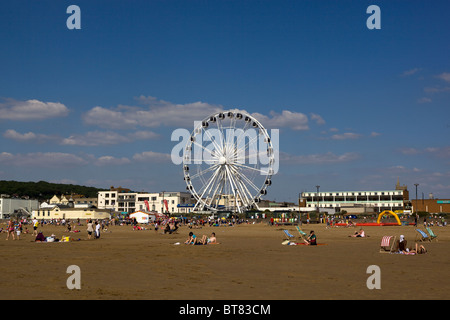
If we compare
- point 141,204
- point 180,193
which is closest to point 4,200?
point 141,204

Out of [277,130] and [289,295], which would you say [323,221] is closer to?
[277,130]

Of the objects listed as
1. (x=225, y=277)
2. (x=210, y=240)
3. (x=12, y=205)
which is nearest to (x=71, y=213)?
(x=12, y=205)

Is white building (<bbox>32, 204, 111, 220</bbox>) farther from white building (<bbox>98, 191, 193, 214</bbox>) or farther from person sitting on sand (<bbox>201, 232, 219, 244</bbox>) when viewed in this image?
person sitting on sand (<bbox>201, 232, 219, 244</bbox>)

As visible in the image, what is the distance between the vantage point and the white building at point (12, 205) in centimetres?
12210

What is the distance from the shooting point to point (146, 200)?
137 m

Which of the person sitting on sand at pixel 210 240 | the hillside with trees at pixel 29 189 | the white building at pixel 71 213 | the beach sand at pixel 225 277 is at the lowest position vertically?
the white building at pixel 71 213

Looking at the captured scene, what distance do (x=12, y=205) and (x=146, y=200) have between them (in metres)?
37.8

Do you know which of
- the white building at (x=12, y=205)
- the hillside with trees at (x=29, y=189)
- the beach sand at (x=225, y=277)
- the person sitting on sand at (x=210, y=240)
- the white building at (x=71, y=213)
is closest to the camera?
the beach sand at (x=225, y=277)

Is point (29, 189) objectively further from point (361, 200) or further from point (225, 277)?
point (225, 277)

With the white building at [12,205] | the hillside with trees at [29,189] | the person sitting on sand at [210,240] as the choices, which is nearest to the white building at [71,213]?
the white building at [12,205]

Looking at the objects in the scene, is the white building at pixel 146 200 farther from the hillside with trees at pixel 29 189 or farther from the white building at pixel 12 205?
the hillside with trees at pixel 29 189

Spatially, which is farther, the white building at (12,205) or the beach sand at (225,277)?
the white building at (12,205)

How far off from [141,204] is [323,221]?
71.4 metres

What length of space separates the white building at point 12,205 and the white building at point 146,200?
818 inches
